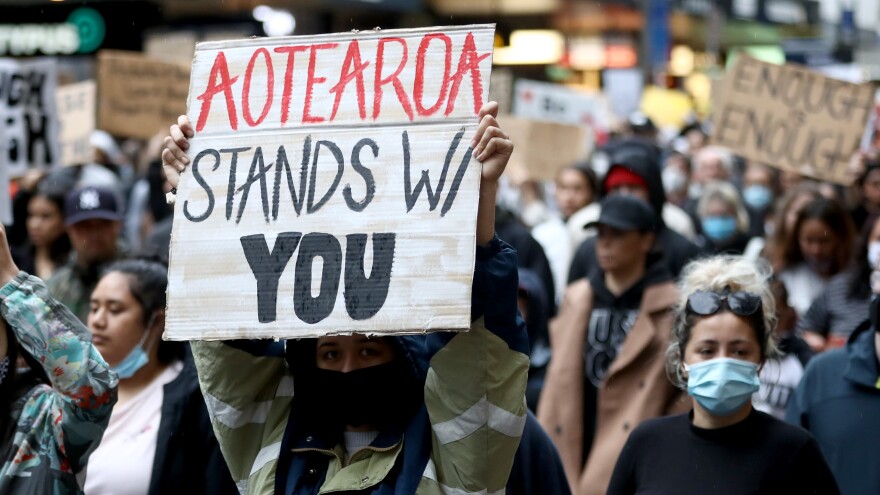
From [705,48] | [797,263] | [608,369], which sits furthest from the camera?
[705,48]

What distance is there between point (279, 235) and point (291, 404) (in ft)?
1.52

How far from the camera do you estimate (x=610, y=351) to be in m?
6.15

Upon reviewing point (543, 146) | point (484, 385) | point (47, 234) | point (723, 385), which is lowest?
point (543, 146)

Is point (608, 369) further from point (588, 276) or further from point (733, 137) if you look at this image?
point (733, 137)

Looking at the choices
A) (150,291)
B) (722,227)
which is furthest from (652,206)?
(150,291)

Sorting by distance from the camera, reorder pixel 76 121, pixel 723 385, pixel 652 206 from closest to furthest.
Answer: pixel 723 385 → pixel 652 206 → pixel 76 121

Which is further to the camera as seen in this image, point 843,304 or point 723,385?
point 843,304

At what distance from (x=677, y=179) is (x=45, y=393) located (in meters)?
9.97

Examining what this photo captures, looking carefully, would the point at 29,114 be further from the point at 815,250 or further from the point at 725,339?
the point at 725,339

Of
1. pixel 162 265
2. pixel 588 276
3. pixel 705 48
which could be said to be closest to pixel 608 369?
pixel 588 276

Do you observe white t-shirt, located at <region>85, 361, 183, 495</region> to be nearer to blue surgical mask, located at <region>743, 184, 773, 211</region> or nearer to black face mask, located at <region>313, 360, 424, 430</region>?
black face mask, located at <region>313, 360, 424, 430</region>

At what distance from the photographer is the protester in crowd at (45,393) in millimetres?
3736

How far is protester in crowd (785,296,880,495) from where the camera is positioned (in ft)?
16.4

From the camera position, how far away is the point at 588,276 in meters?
6.52
